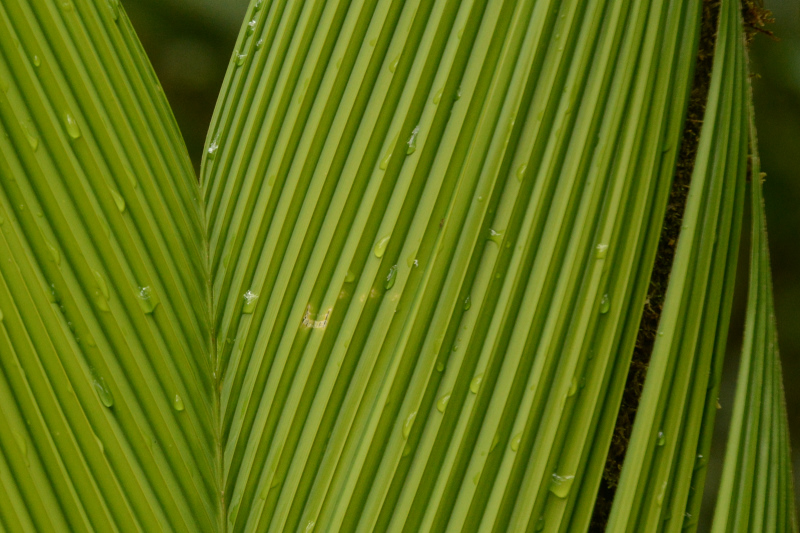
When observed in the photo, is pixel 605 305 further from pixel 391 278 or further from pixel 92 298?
pixel 92 298

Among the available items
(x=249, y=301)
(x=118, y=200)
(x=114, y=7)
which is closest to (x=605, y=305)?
(x=249, y=301)

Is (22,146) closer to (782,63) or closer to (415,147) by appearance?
(415,147)

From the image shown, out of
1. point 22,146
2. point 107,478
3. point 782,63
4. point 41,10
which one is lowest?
point 107,478

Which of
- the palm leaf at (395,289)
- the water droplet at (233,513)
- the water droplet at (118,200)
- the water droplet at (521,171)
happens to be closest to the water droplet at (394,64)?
the palm leaf at (395,289)

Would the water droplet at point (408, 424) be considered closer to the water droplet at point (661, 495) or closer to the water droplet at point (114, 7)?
the water droplet at point (661, 495)

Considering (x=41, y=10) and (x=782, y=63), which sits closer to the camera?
(x=41, y=10)

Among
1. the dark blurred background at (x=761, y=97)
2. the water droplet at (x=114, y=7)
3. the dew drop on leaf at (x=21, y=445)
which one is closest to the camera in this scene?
the dew drop on leaf at (x=21, y=445)

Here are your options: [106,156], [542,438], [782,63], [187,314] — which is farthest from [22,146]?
[782,63]
